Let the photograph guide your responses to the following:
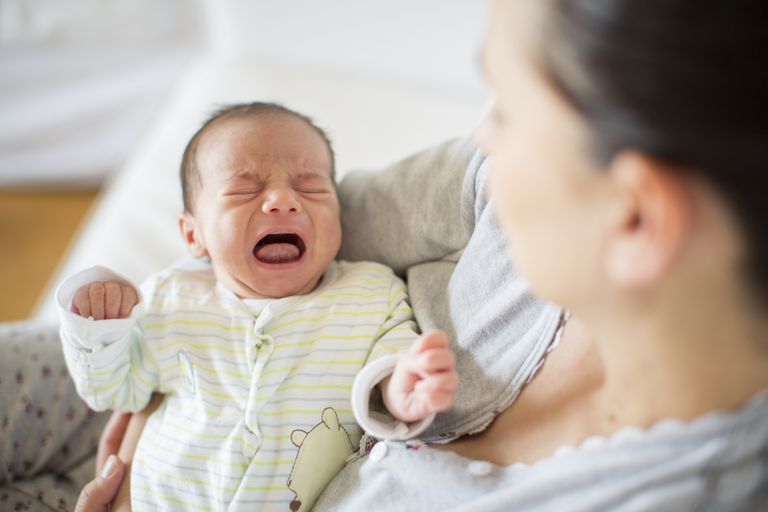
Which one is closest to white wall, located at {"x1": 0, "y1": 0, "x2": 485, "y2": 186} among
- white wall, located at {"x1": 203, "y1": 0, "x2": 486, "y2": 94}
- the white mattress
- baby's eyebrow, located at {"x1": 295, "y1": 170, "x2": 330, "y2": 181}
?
white wall, located at {"x1": 203, "y1": 0, "x2": 486, "y2": 94}

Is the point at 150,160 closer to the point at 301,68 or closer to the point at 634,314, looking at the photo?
the point at 301,68

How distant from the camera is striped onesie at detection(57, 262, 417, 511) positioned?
3.18ft

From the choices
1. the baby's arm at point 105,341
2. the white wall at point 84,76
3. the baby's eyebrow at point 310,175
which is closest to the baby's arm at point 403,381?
the baby's eyebrow at point 310,175

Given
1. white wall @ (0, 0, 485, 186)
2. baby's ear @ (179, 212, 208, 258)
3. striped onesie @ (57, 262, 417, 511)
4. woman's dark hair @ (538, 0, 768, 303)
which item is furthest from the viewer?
white wall @ (0, 0, 485, 186)

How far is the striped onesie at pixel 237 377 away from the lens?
0.97 m

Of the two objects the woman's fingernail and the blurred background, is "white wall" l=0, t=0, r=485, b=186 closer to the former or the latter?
the blurred background

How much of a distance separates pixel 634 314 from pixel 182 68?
2315 millimetres

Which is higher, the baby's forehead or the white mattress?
the baby's forehead

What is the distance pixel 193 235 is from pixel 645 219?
796 millimetres

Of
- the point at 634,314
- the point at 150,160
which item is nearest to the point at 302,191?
the point at 634,314

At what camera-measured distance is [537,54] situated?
0.63 meters

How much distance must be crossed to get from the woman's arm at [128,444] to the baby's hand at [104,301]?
6.8 inches

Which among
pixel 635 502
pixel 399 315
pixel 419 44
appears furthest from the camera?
pixel 419 44

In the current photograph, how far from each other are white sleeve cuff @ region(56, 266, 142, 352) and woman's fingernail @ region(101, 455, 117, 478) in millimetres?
169
